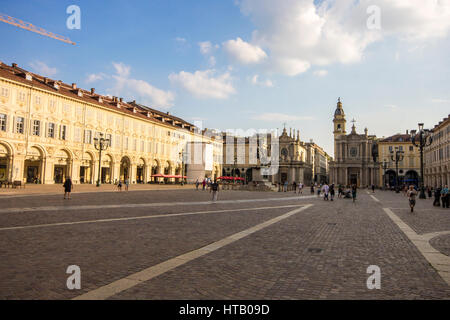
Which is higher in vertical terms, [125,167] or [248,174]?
[125,167]

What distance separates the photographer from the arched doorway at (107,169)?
48.8m

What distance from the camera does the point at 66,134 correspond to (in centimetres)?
4247

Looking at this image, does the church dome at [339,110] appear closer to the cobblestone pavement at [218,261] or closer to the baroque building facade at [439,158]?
the baroque building facade at [439,158]

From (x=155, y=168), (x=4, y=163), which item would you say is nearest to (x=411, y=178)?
Answer: (x=155, y=168)

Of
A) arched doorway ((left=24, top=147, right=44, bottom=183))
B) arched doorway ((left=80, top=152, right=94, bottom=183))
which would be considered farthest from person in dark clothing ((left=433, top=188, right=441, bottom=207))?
arched doorway ((left=80, top=152, right=94, bottom=183))

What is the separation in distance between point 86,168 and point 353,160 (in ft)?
229

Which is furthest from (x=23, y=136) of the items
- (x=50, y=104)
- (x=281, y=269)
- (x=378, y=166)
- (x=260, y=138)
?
(x=378, y=166)

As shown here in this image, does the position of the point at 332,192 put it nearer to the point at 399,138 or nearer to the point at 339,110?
the point at 399,138

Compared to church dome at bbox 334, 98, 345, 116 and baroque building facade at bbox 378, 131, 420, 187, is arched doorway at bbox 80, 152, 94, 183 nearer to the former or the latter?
baroque building facade at bbox 378, 131, 420, 187

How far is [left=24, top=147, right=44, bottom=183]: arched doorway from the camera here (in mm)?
38781
